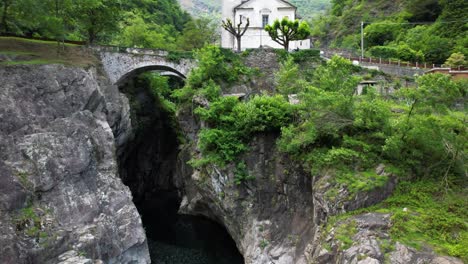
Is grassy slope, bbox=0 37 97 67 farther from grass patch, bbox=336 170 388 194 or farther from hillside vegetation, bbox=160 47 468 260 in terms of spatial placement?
grass patch, bbox=336 170 388 194

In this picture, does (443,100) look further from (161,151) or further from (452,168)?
(161,151)

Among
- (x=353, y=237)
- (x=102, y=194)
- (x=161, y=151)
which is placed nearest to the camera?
(x=353, y=237)

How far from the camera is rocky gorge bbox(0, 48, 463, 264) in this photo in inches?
628

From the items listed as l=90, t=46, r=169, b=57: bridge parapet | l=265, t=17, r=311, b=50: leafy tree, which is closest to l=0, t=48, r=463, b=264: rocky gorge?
l=90, t=46, r=169, b=57: bridge parapet

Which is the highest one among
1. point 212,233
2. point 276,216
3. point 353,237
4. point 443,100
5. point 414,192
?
point 443,100

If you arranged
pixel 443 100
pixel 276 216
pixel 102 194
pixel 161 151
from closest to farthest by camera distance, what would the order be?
pixel 443 100
pixel 102 194
pixel 276 216
pixel 161 151

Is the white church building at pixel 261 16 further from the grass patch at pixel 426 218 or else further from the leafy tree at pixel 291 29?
the grass patch at pixel 426 218

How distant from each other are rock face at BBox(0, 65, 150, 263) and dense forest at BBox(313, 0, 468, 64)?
3003cm

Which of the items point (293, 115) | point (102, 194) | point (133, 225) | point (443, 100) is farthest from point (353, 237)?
point (102, 194)

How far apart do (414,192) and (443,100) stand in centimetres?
420

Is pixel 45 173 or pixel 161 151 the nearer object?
pixel 45 173

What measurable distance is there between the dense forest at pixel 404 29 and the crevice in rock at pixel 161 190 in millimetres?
23823

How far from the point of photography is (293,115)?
75.3 ft

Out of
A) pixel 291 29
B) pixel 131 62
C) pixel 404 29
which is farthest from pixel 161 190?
pixel 404 29
